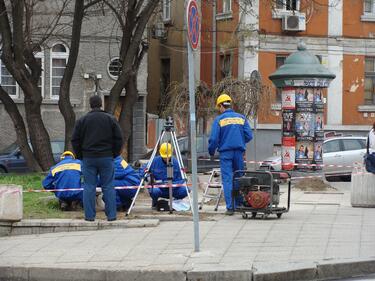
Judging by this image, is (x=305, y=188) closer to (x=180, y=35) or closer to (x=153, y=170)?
(x=153, y=170)

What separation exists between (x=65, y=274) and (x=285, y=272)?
2.43 metres

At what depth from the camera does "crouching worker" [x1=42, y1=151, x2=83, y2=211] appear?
12.7 meters

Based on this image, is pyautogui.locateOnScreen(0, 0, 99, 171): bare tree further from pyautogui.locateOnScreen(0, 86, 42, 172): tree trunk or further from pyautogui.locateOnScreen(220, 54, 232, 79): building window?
pyautogui.locateOnScreen(220, 54, 232, 79): building window

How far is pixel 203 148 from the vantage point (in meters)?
26.5

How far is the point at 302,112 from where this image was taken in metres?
21.5

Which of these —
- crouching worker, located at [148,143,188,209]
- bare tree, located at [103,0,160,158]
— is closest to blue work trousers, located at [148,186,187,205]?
crouching worker, located at [148,143,188,209]

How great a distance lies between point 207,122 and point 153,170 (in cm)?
1765

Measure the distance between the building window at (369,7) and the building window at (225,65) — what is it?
599 centimetres

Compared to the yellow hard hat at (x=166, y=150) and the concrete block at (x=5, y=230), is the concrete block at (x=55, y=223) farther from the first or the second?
the yellow hard hat at (x=166, y=150)

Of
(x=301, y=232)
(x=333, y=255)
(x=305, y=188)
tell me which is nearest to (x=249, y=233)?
(x=301, y=232)

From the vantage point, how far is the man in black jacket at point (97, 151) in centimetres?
1159

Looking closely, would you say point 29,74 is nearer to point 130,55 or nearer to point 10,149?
point 130,55

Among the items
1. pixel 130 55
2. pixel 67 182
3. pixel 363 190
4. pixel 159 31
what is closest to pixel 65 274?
pixel 67 182

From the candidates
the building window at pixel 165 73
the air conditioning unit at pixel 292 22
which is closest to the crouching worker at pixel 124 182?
the air conditioning unit at pixel 292 22
